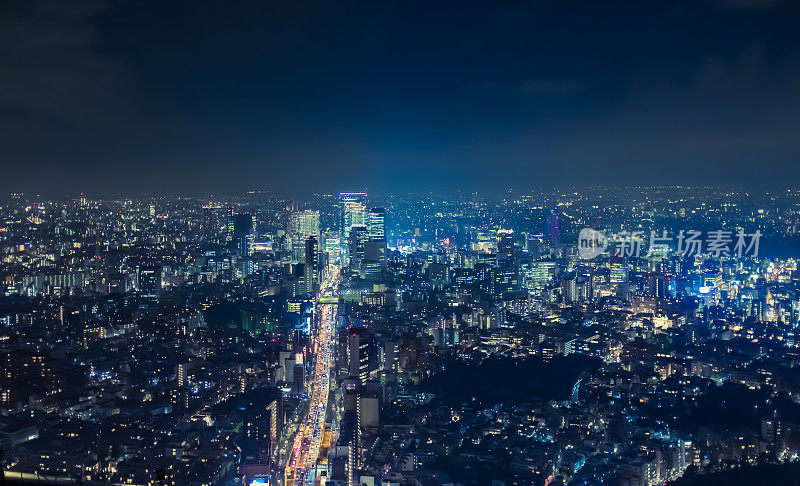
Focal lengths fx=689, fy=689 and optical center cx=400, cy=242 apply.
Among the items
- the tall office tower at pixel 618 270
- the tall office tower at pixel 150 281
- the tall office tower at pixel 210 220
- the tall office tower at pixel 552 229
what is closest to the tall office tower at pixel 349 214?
the tall office tower at pixel 210 220

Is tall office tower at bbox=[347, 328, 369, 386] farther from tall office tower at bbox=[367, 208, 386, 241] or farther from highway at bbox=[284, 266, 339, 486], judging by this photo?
tall office tower at bbox=[367, 208, 386, 241]

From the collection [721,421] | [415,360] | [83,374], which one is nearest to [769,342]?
[721,421]

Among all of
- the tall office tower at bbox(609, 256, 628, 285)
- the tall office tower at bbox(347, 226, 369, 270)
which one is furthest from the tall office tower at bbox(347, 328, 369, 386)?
the tall office tower at bbox(347, 226, 369, 270)

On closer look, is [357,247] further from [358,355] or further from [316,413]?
[316,413]

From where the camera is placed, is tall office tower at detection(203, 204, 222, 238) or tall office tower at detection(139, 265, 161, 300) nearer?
tall office tower at detection(139, 265, 161, 300)


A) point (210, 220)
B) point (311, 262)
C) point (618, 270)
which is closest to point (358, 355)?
point (210, 220)

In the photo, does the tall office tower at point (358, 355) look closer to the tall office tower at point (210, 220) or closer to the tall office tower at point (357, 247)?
the tall office tower at point (210, 220)
